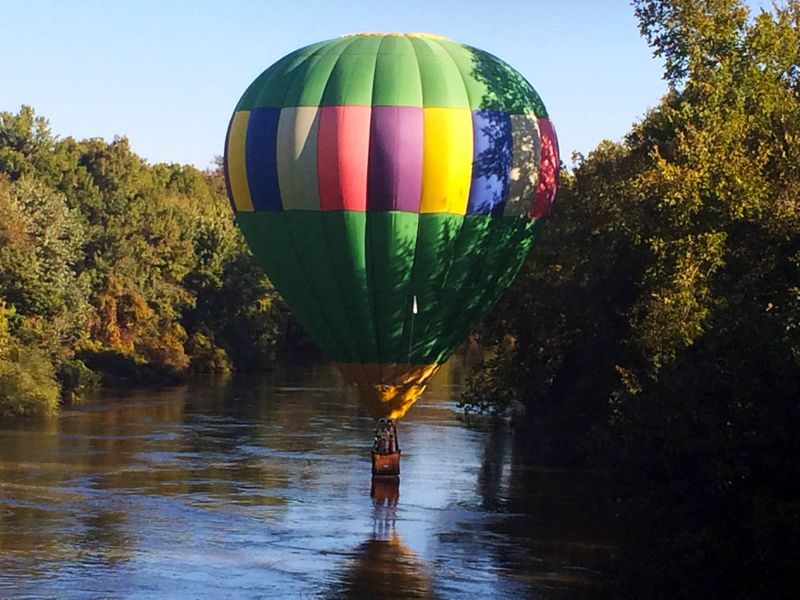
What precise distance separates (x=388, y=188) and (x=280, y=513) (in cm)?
647

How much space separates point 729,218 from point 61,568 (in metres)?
12.7

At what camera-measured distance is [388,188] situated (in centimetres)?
2962

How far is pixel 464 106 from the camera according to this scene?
98.4 ft

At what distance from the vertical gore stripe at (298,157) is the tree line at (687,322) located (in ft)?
19.6

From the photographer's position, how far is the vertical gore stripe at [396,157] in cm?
2956

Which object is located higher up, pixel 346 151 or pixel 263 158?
pixel 346 151

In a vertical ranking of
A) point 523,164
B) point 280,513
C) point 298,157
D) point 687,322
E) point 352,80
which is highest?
point 352,80

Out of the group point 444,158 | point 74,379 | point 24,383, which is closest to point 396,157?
point 444,158

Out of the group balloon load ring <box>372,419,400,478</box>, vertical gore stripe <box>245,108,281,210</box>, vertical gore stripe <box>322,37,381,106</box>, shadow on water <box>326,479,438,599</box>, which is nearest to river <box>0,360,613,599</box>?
shadow on water <box>326,479,438,599</box>

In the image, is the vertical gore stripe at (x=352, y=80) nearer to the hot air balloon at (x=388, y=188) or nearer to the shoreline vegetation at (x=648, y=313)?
the hot air balloon at (x=388, y=188)

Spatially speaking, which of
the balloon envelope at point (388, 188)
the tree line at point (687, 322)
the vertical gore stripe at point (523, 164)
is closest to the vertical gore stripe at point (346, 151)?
the balloon envelope at point (388, 188)

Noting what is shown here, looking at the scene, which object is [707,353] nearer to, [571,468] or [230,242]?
[571,468]

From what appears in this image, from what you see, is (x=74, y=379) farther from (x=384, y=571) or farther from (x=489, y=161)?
(x=384, y=571)

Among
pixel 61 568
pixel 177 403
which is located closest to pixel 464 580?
pixel 61 568
